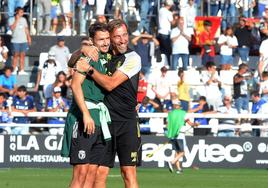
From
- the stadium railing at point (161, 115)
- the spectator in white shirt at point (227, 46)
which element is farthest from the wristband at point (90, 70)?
the spectator in white shirt at point (227, 46)

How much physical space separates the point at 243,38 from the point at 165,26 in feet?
7.97

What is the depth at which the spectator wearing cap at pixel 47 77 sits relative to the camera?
27.3 metres

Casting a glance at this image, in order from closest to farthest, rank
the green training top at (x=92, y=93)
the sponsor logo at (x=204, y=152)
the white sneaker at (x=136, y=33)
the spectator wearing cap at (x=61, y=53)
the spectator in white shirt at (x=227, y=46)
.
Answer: the green training top at (x=92, y=93)
the sponsor logo at (x=204, y=152)
the spectator wearing cap at (x=61, y=53)
the spectator in white shirt at (x=227, y=46)
the white sneaker at (x=136, y=33)

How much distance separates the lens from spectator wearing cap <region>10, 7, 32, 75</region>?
2877cm

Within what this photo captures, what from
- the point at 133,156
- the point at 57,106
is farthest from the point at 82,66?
the point at 57,106

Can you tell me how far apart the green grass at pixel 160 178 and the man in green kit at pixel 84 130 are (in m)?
6.37

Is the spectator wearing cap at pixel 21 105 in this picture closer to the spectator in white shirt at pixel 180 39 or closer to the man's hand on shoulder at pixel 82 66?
the spectator in white shirt at pixel 180 39

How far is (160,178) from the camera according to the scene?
2131cm

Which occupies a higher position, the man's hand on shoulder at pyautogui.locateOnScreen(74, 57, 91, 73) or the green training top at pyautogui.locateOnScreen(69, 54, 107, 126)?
the man's hand on shoulder at pyautogui.locateOnScreen(74, 57, 91, 73)

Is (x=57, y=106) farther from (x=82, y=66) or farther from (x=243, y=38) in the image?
(x=82, y=66)

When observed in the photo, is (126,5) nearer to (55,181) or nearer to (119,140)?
(55,181)

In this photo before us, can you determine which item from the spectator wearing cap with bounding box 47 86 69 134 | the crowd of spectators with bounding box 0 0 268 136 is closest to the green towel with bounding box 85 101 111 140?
the crowd of spectators with bounding box 0 0 268 136

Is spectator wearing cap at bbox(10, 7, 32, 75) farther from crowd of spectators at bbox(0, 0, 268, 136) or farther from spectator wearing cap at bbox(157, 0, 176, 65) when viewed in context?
spectator wearing cap at bbox(157, 0, 176, 65)

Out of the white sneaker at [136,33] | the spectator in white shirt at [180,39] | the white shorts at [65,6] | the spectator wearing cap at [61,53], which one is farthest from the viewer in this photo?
the white shorts at [65,6]
